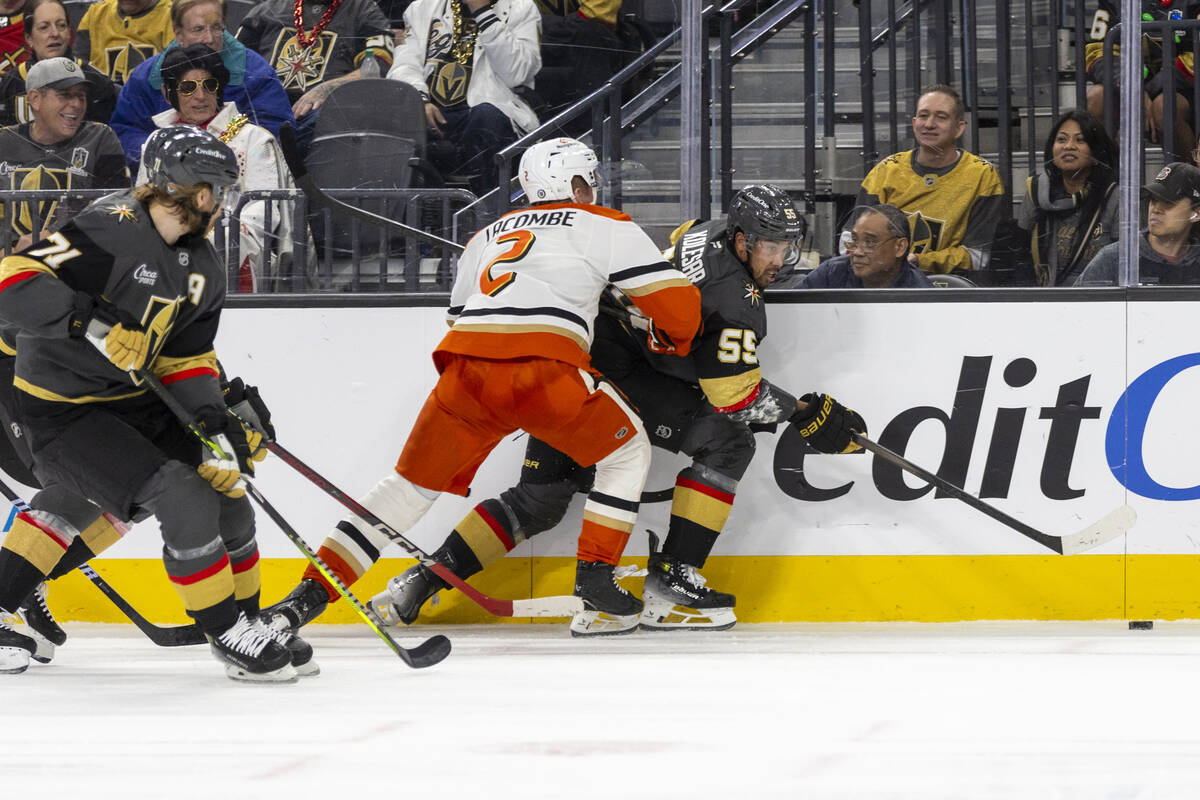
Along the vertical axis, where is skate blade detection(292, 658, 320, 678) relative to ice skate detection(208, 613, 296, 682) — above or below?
below

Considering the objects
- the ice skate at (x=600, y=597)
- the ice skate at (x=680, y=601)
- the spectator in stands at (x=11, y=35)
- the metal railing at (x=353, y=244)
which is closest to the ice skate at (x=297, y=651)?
the ice skate at (x=600, y=597)

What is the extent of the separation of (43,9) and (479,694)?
2470 millimetres

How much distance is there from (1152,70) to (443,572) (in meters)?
2.24

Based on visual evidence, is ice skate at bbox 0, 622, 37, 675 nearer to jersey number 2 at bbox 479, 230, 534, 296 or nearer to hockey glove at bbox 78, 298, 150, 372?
→ hockey glove at bbox 78, 298, 150, 372

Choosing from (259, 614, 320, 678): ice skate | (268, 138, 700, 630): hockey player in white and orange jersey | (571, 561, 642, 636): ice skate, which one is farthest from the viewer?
(571, 561, 642, 636): ice skate

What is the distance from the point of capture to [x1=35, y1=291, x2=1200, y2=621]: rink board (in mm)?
3631

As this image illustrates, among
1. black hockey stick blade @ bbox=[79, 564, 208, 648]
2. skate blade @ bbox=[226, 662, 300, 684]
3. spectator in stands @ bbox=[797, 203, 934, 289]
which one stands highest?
spectator in stands @ bbox=[797, 203, 934, 289]

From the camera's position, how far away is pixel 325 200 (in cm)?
379

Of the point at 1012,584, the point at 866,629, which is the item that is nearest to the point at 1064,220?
the point at 1012,584

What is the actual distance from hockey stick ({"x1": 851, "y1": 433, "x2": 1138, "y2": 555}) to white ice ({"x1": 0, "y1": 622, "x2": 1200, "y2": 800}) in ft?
0.87

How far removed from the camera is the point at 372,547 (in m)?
3.36

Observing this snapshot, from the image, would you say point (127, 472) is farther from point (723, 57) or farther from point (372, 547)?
point (723, 57)

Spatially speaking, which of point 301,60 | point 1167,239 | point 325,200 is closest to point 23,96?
point 301,60

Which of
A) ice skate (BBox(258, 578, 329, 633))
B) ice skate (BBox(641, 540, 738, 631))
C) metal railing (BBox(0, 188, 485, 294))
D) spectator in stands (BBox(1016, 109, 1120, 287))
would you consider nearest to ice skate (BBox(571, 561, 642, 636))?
ice skate (BBox(641, 540, 738, 631))
